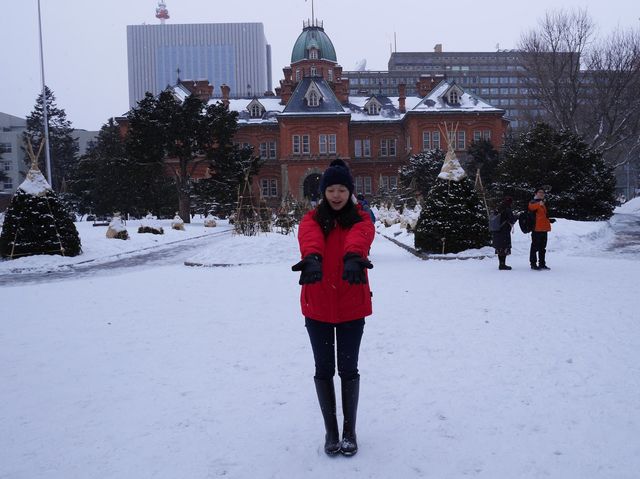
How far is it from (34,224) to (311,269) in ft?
47.4

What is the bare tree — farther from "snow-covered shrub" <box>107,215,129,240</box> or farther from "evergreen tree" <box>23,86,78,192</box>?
"evergreen tree" <box>23,86,78,192</box>

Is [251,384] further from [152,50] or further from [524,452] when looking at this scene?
[152,50]

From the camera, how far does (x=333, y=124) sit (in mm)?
51750

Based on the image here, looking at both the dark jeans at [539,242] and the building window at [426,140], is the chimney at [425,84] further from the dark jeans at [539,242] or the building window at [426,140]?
the dark jeans at [539,242]

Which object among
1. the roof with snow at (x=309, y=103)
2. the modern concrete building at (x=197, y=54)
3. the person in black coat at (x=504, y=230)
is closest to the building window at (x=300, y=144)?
the roof with snow at (x=309, y=103)

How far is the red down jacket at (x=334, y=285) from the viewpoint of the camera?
2.93m

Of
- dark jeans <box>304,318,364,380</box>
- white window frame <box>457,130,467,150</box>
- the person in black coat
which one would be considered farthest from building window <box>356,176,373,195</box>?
dark jeans <box>304,318,364,380</box>

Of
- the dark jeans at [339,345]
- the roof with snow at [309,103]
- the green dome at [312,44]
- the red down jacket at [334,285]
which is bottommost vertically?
the dark jeans at [339,345]

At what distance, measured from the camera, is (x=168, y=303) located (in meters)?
7.98

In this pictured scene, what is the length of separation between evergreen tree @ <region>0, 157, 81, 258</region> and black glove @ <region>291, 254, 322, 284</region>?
1416 centimetres

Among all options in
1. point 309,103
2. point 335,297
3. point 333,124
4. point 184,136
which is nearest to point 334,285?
point 335,297

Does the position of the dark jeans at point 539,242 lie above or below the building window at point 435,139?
below

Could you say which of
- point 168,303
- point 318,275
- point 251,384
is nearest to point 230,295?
point 168,303

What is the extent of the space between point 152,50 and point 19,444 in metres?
170
